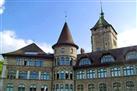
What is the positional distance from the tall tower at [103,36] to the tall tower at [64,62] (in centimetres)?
2026

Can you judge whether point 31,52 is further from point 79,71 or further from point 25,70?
point 79,71

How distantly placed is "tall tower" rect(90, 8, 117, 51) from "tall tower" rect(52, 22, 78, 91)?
20.3 metres

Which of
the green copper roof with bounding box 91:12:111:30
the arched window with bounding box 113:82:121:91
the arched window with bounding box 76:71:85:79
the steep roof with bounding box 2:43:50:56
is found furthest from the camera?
the green copper roof with bounding box 91:12:111:30

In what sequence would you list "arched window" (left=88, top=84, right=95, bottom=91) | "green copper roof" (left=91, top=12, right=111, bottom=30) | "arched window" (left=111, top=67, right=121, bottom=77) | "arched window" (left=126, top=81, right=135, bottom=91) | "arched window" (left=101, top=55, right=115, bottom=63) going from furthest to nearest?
"green copper roof" (left=91, top=12, right=111, bottom=30)
"arched window" (left=101, top=55, right=115, bottom=63)
"arched window" (left=88, top=84, right=95, bottom=91)
"arched window" (left=111, top=67, right=121, bottom=77)
"arched window" (left=126, top=81, right=135, bottom=91)

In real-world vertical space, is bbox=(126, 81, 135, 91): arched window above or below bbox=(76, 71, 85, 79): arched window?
below

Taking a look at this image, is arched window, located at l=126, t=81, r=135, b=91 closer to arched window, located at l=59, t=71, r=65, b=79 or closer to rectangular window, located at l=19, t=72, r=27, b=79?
arched window, located at l=59, t=71, r=65, b=79

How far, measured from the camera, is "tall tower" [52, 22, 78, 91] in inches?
1758

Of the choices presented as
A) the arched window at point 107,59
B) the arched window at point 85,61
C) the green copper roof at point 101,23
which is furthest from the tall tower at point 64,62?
the green copper roof at point 101,23

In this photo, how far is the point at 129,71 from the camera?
41.3 metres

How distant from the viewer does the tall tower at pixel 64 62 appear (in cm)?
4466

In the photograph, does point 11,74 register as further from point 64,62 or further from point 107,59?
point 107,59

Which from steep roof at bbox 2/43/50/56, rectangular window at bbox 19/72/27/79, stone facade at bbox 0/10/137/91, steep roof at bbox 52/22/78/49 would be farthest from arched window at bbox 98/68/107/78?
rectangular window at bbox 19/72/27/79

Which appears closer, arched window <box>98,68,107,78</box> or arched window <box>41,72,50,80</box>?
arched window <box>98,68,107,78</box>

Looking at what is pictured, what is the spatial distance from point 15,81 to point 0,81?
2.64m
